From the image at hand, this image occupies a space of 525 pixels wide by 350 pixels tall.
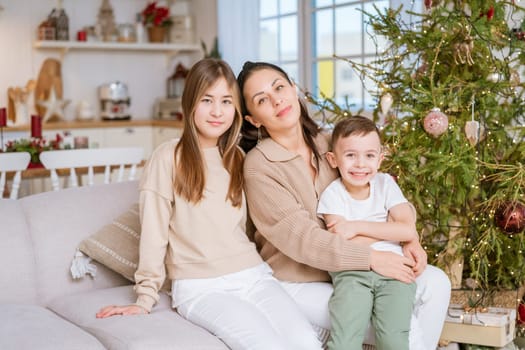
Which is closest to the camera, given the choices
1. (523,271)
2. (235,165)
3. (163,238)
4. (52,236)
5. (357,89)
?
(163,238)

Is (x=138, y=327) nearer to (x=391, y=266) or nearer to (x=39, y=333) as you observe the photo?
(x=39, y=333)

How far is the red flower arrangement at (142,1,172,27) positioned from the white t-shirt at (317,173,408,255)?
411cm

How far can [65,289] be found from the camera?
98.0 inches

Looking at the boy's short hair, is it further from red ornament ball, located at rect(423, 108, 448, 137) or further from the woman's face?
red ornament ball, located at rect(423, 108, 448, 137)

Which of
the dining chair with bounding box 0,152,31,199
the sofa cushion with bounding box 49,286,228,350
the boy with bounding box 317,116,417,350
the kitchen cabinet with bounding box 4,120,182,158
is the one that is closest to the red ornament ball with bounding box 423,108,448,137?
the boy with bounding box 317,116,417,350

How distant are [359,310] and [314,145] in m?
0.59

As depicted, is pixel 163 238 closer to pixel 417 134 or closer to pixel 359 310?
pixel 359 310

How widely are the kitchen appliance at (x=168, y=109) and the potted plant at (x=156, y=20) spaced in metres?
0.52

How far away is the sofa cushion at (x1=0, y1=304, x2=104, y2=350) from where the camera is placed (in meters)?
1.95

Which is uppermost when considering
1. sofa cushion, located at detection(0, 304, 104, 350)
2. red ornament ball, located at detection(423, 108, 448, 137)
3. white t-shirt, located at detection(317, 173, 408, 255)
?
red ornament ball, located at detection(423, 108, 448, 137)

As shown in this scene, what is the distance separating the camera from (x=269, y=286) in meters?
Result: 2.21

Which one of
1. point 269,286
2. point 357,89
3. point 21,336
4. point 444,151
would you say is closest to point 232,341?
point 269,286

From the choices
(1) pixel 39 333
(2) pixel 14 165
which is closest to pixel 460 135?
(1) pixel 39 333

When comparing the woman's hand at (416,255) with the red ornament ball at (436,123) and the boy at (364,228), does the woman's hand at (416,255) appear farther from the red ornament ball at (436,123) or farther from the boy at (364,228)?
the red ornament ball at (436,123)
